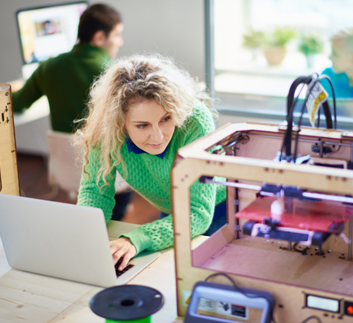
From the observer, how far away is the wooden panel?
1612 millimetres

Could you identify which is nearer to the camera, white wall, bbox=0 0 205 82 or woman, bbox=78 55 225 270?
woman, bbox=78 55 225 270

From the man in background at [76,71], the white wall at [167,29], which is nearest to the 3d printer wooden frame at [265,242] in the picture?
the man in background at [76,71]

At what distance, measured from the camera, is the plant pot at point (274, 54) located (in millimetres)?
3615

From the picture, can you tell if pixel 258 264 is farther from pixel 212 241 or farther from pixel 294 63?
pixel 294 63

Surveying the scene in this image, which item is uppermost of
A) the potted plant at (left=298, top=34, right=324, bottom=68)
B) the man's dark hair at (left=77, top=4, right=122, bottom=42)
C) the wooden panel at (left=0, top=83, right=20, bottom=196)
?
the man's dark hair at (left=77, top=4, right=122, bottom=42)

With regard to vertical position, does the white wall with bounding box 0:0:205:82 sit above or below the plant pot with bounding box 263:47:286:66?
above

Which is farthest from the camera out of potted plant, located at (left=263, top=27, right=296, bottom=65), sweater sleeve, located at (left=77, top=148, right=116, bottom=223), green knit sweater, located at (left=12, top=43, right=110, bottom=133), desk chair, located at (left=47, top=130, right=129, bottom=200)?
potted plant, located at (left=263, top=27, right=296, bottom=65)

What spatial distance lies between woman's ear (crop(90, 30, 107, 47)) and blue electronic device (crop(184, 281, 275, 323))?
83.1 inches

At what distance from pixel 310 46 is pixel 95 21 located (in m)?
1.59

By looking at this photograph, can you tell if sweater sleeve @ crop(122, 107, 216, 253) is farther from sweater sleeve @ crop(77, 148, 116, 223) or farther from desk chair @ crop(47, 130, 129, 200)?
desk chair @ crop(47, 130, 129, 200)

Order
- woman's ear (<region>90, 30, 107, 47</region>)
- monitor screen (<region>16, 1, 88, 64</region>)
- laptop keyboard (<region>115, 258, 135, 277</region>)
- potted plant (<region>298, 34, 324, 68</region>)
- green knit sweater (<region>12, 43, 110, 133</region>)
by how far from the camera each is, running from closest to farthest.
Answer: laptop keyboard (<region>115, 258, 135, 277</region>) < green knit sweater (<region>12, 43, 110, 133</region>) < woman's ear (<region>90, 30, 107, 47</region>) < monitor screen (<region>16, 1, 88, 64</region>) < potted plant (<region>298, 34, 324, 68</region>)

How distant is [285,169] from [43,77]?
2.17 m

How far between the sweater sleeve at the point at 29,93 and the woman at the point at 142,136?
1.36 meters

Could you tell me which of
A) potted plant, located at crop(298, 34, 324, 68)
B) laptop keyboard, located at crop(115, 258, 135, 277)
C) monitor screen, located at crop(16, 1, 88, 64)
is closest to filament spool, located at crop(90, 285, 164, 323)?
A: laptop keyboard, located at crop(115, 258, 135, 277)
